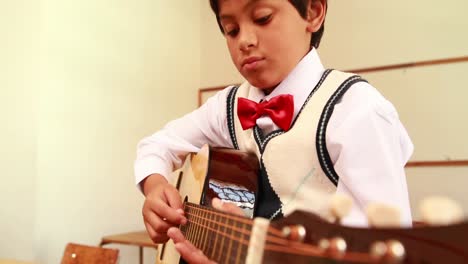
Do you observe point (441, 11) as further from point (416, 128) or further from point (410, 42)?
point (416, 128)

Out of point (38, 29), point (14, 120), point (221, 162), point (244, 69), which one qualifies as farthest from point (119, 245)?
point (244, 69)

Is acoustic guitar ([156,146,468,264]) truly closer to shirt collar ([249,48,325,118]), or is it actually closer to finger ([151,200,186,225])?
finger ([151,200,186,225])

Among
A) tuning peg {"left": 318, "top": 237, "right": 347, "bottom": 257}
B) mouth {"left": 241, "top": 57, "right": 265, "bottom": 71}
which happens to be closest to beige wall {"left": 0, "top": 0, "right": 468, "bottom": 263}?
mouth {"left": 241, "top": 57, "right": 265, "bottom": 71}

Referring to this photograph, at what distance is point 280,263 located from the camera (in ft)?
1.29

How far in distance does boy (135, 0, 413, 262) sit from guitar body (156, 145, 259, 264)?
0.02 metres

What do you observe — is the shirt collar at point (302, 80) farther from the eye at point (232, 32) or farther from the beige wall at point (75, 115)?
the beige wall at point (75, 115)

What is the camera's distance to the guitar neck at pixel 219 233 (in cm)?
46

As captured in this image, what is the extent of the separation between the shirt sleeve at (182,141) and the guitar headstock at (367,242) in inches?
24.0

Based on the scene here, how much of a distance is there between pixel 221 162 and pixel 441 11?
152cm

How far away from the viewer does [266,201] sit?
76cm

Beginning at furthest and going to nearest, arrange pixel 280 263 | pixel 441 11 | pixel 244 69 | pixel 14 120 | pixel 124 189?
pixel 124 189, pixel 441 11, pixel 14 120, pixel 244 69, pixel 280 263

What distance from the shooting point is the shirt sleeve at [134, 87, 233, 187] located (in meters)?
1.01

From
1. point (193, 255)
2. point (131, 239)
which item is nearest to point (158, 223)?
point (193, 255)

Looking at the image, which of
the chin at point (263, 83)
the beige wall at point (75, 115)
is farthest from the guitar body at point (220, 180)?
the beige wall at point (75, 115)
